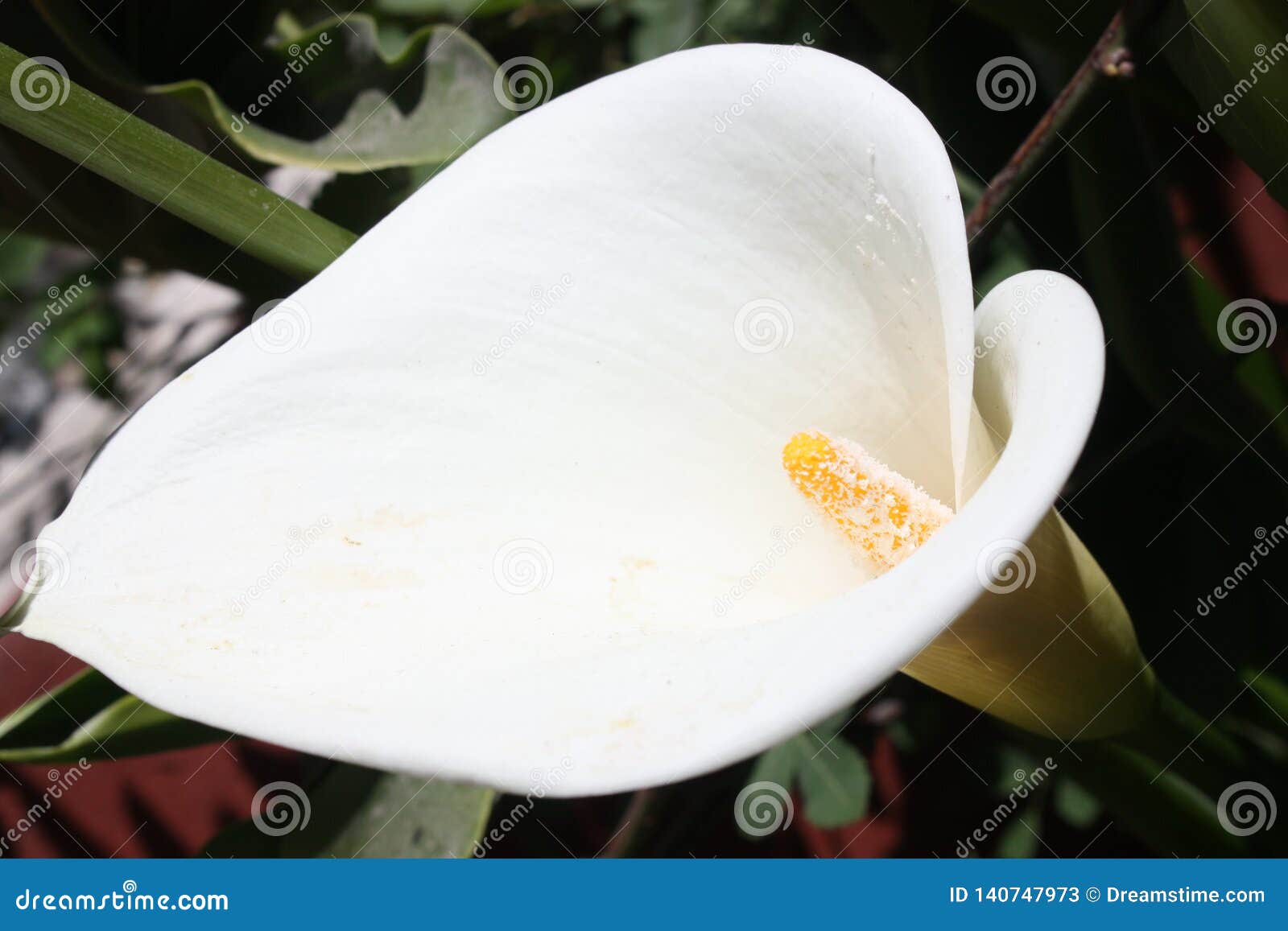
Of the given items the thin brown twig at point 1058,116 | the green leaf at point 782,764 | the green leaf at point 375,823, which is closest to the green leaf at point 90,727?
the green leaf at point 375,823

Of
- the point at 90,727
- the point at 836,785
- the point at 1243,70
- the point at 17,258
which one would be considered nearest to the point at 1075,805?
the point at 836,785

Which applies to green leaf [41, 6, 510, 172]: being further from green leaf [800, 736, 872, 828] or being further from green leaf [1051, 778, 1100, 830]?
green leaf [1051, 778, 1100, 830]

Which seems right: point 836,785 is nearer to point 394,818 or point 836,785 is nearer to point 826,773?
point 826,773

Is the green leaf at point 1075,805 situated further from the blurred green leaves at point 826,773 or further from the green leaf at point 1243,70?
the green leaf at point 1243,70

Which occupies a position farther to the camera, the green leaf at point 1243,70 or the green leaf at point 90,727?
the green leaf at point 90,727

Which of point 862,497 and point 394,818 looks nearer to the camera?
point 862,497

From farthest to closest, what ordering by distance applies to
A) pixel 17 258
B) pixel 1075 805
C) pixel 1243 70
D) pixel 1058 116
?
pixel 17 258 < pixel 1075 805 < pixel 1058 116 < pixel 1243 70

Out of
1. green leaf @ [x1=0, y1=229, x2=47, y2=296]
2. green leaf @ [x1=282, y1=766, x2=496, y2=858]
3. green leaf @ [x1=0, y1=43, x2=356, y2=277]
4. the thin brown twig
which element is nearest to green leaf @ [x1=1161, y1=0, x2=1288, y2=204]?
the thin brown twig
